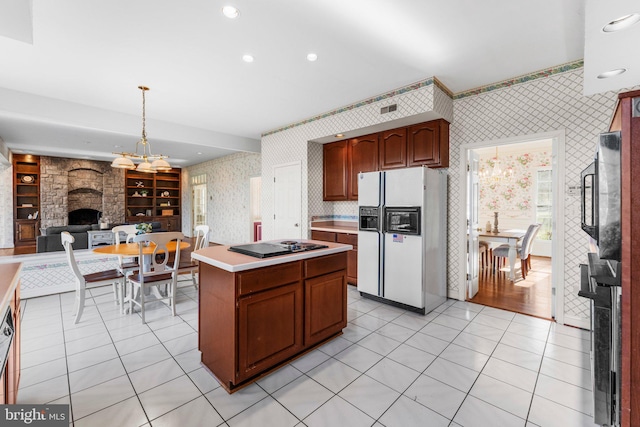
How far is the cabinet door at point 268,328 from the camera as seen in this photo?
1.89 metres

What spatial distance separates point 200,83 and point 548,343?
465cm

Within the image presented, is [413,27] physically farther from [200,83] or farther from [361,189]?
[200,83]

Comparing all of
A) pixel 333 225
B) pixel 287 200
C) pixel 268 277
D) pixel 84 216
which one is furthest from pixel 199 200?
pixel 268 277

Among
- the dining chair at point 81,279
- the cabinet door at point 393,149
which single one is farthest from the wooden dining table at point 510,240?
the dining chair at point 81,279

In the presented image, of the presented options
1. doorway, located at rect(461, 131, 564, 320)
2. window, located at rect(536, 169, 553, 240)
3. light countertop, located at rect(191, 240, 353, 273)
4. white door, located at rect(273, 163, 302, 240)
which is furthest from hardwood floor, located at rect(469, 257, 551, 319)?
white door, located at rect(273, 163, 302, 240)

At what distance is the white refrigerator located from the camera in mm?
3221

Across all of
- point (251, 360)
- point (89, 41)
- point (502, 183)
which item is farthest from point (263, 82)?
point (502, 183)

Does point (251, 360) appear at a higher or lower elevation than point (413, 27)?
lower

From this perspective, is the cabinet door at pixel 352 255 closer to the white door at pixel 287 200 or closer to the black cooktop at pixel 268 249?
the white door at pixel 287 200

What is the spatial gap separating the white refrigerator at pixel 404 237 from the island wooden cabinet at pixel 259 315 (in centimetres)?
Result: 124

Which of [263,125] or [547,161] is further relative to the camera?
[547,161]

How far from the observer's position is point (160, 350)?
2434mm

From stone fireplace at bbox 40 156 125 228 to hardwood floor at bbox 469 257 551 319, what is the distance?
11.2m

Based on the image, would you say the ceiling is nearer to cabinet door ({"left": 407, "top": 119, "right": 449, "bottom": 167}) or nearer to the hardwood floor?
cabinet door ({"left": 407, "top": 119, "right": 449, "bottom": 167})
